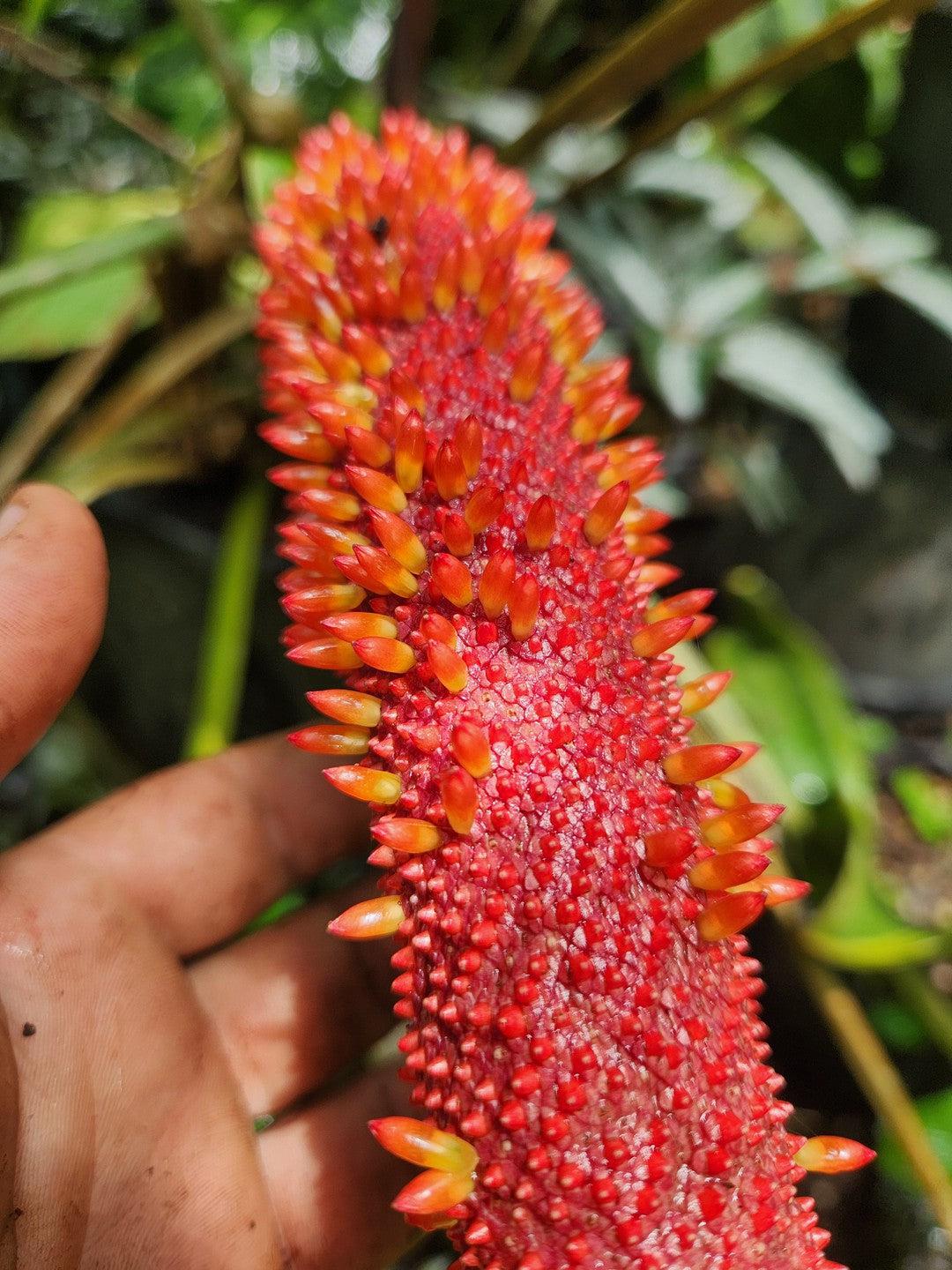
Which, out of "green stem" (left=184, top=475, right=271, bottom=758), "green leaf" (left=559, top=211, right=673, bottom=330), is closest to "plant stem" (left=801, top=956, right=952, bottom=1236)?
"green stem" (left=184, top=475, right=271, bottom=758)

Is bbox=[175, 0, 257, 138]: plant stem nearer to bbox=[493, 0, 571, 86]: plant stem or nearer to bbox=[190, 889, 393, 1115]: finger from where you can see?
bbox=[493, 0, 571, 86]: plant stem

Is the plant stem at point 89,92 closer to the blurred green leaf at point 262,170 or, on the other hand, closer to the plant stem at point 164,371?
the blurred green leaf at point 262,170

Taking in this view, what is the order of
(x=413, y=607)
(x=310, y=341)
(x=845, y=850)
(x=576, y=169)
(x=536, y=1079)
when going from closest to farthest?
(x=536, y=1079)
(x=413, y=607)
(x=310, y=341)
(x=845, y=850)
(x=576, y=169)

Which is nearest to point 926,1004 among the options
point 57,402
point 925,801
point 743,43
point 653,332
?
point 925,801

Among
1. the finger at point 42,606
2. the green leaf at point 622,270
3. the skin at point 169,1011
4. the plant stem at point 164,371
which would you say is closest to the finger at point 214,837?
the skin at point 169,1011

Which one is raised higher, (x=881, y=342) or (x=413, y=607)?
(x=881, y=342)

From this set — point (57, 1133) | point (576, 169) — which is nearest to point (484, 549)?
point (57, 1133)

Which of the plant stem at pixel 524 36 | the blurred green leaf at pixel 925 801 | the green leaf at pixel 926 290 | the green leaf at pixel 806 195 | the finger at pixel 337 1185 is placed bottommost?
the finger at pixel 337 1185

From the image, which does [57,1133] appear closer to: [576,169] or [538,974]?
[538,974]
